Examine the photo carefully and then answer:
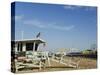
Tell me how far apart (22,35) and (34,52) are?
243mm

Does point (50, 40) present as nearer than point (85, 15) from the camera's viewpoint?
Yes

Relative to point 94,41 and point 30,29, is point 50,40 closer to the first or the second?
point 30,29

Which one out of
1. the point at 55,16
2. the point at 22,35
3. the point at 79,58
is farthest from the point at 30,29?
the point at 79,58

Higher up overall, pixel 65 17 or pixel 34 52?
pixel 65 17

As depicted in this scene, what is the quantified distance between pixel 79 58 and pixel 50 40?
1.50 feet

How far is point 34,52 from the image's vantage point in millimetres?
2709

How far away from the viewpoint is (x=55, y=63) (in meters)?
2.80
